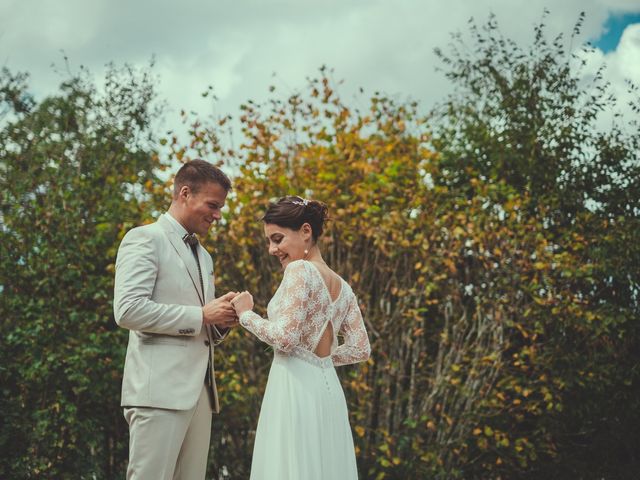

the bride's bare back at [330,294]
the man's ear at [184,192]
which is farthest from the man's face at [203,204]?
the bride's bare back at [330,294]

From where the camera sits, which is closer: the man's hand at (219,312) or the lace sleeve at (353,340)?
the man's hand at (219,312)

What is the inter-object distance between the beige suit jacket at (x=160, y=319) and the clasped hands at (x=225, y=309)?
0.04 metres

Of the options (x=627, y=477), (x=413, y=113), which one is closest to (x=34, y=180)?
(x=413, y=113)

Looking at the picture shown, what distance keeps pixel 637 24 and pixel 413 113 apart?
2.61 meters

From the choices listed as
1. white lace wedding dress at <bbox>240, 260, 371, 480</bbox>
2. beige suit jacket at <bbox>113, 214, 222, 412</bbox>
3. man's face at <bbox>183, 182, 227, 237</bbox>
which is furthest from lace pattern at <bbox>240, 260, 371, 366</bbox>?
man's face at <bbox>183, 182, 227, 237</bbox>

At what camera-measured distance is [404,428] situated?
6.61 meters

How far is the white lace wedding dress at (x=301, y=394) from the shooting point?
3305 mm

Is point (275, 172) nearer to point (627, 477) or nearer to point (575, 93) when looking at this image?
point (575, 93)

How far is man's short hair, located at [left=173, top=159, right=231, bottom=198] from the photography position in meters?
3.42

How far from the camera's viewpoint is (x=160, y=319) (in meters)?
3.15

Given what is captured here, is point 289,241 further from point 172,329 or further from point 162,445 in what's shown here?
point 162,445

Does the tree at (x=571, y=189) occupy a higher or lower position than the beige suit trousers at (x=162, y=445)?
higher

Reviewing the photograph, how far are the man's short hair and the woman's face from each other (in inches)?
11.7

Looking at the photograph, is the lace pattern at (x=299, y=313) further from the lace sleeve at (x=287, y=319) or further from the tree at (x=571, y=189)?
the tree at (x=571, y=189)
